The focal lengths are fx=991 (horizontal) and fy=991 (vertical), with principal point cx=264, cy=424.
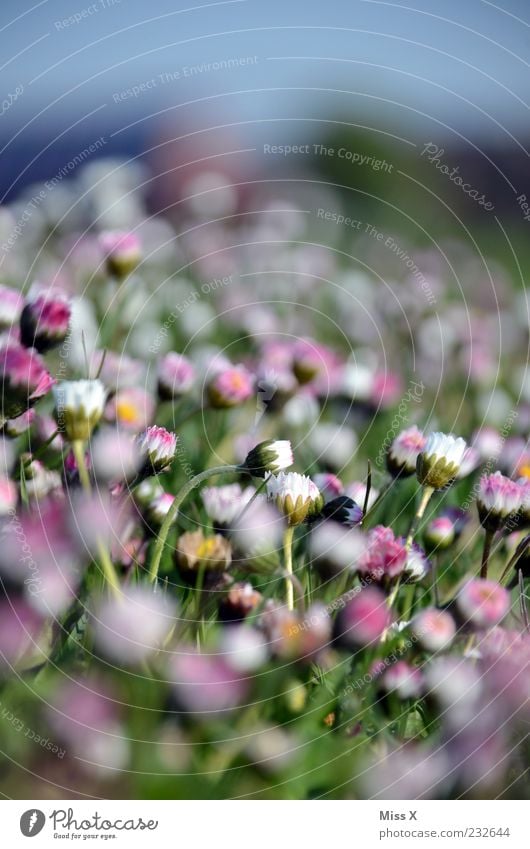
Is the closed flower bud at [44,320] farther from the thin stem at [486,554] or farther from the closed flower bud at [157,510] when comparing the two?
the thin stem at [486,554]

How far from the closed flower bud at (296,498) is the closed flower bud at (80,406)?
113 mm

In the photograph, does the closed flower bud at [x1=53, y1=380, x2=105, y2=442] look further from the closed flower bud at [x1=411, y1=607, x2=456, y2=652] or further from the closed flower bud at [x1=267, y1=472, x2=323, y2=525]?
the closed flower bud at [x1=411, y1=607, x2=456, y2=652]

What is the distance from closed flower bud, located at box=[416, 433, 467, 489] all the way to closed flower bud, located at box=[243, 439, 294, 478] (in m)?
0.09

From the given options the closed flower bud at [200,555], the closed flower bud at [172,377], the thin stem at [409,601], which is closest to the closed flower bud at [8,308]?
the closed flower bud at [172,377]

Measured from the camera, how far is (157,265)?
1026 mm

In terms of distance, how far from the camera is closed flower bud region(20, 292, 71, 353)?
615 mm

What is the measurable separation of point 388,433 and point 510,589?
0.23m

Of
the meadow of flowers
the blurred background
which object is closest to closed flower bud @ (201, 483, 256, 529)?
the meadow of flowers

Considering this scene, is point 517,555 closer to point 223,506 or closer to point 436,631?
point 436,631

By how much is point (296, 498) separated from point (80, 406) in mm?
132
